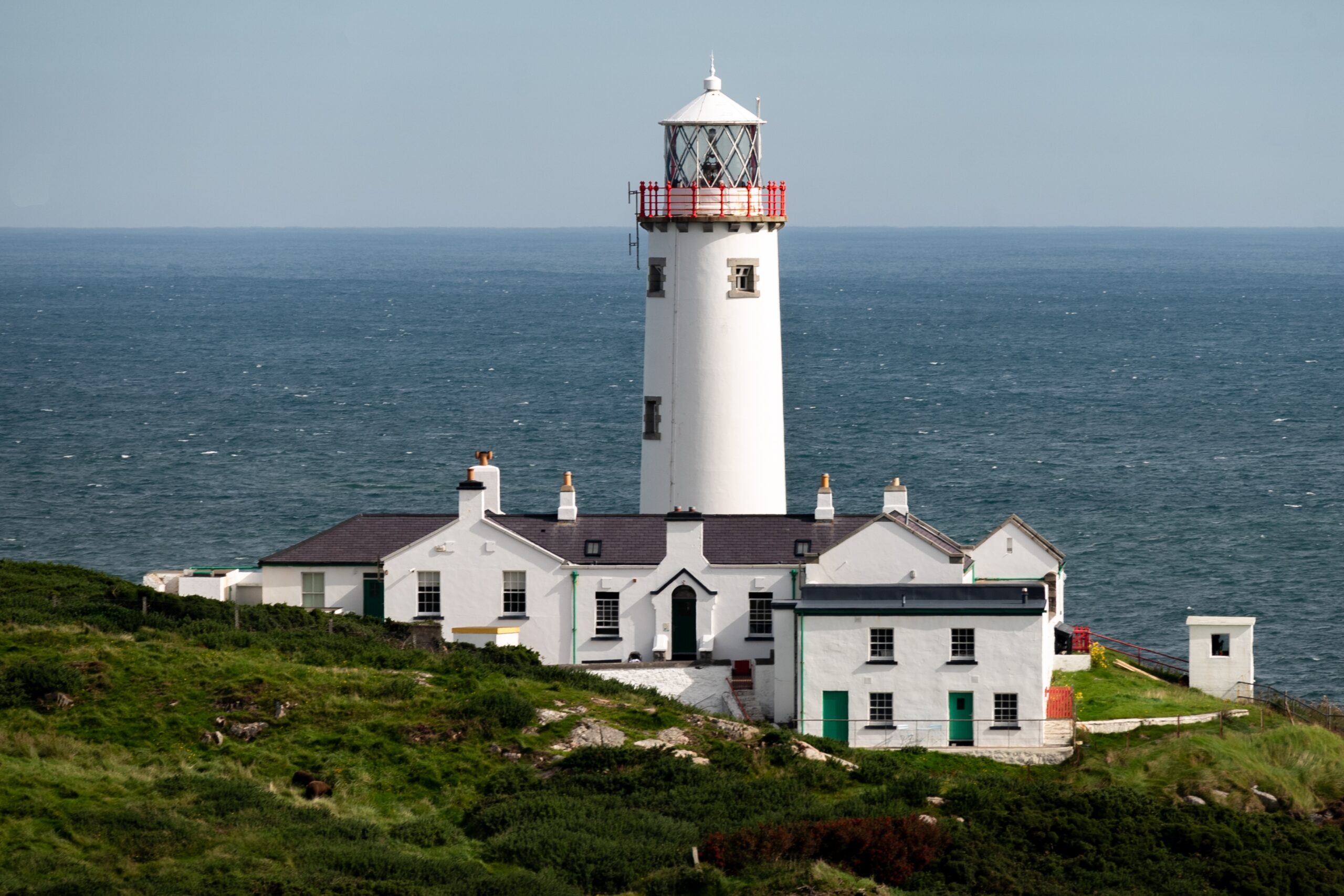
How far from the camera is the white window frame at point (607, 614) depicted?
1656 inches

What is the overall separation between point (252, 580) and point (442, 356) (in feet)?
371

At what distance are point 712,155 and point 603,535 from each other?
9.21 m

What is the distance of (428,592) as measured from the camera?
4244 centimetres

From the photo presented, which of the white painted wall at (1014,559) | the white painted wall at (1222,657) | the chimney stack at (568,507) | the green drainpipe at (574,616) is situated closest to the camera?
the green drainpipe at (574,616)

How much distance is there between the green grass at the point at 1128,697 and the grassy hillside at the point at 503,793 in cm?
160

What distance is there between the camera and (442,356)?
156m

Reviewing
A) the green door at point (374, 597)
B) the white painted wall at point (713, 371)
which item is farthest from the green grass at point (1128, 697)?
the green door at point (374, 597)

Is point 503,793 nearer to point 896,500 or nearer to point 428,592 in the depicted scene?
point 428,592

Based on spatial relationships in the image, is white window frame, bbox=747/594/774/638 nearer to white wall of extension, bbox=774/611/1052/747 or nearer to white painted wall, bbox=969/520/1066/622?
white wall of extension, bbox=774/611/1052/747

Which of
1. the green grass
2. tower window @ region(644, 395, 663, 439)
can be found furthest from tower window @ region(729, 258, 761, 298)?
the green grass

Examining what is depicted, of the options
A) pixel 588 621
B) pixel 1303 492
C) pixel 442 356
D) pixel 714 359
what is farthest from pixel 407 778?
pixel 442 356

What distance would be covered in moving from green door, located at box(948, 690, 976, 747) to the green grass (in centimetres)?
276

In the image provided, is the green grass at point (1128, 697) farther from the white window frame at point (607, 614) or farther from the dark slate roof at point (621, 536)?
the white window frame at point (607, 614)

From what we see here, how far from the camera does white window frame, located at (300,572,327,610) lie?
42.8 meters
